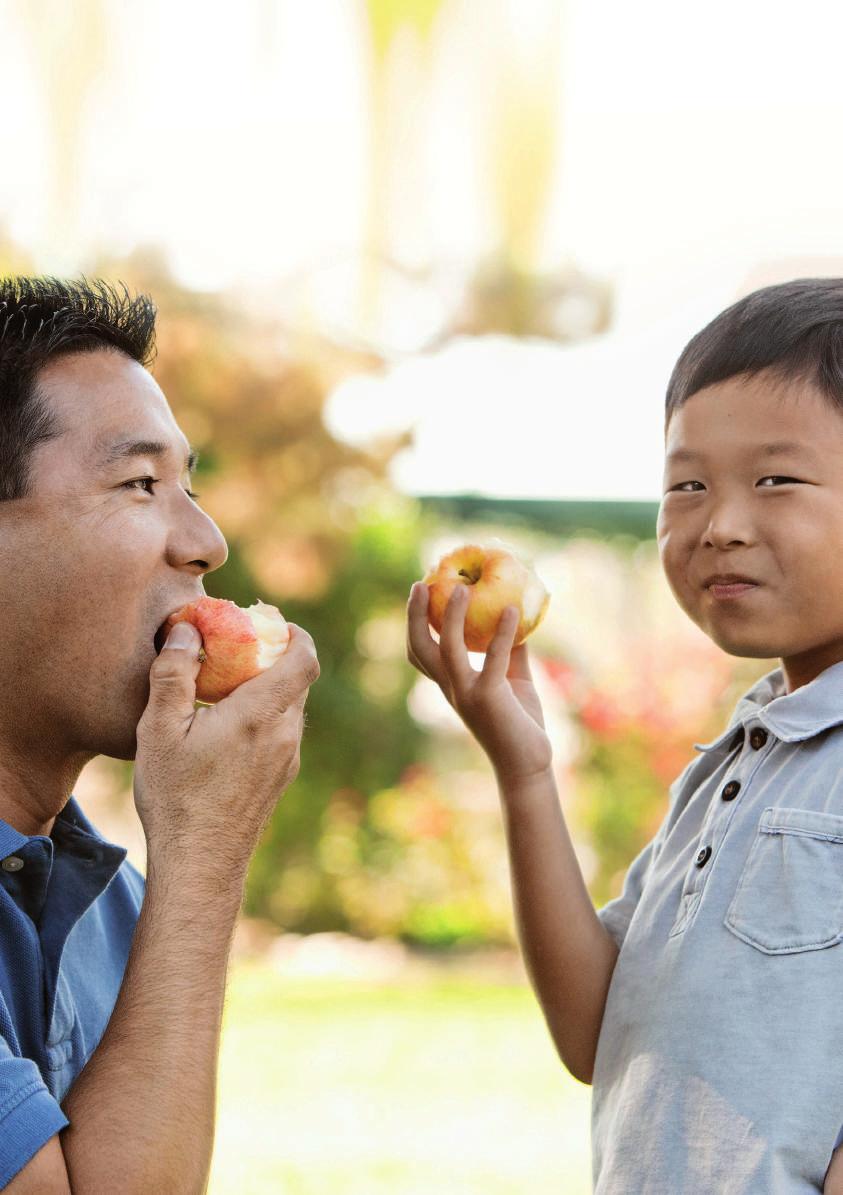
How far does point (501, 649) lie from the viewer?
5.34 ft

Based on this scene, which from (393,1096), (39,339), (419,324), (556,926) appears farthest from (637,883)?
(419,324)

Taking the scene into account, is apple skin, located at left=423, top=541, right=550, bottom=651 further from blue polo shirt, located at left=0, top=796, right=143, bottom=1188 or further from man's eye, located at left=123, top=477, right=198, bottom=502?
blue polo shirt, located at left=0, top=796, right=143, bottom=1188

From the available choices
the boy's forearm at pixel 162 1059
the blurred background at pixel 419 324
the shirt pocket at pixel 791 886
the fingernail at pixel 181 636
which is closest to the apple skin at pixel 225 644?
the fingernail at pixel 181 636

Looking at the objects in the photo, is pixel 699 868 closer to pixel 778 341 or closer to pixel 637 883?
pixel 637 883

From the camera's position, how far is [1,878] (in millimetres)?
1519

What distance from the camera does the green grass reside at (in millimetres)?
4328

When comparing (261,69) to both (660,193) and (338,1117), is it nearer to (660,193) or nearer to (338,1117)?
(660,193)

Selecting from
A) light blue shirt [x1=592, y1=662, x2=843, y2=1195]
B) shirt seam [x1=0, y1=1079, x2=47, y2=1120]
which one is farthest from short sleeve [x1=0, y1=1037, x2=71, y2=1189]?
light blue shirt [x1=592, y1=662, x2=843, y2=1195]

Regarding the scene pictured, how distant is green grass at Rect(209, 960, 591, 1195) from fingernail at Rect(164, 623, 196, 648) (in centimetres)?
221

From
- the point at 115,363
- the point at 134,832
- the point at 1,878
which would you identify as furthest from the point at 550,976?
the point at 134,832

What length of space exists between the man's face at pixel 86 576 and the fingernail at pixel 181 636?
0.06 meters

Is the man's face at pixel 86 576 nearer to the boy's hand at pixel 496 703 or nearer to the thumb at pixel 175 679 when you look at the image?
the thumb at pixel 175 679

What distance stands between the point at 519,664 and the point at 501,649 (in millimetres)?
184

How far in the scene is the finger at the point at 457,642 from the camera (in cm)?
162
